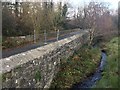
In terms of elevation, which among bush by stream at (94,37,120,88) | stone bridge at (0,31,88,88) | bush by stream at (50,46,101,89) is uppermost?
bush by stream at (94,37,120,88)

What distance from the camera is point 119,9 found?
23.3 ft

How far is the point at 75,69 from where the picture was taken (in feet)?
62.1

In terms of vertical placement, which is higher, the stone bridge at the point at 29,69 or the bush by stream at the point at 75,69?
the stone bridge at the point at 29,69

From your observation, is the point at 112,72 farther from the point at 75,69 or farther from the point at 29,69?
the point at 75,69

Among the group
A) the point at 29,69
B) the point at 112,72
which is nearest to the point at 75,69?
the point at 29,69

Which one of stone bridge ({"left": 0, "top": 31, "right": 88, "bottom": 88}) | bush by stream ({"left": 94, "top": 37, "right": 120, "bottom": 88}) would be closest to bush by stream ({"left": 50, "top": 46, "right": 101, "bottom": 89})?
stone bridge ({"left": 0, "top": 31, "right": 88, "bottom": 88})

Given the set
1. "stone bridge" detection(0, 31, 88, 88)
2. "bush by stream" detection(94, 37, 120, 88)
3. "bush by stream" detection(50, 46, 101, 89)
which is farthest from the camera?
"bush by stream" detection(50, 46, 101, 89)

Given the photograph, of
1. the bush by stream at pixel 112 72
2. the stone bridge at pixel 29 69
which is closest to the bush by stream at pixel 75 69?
the stone bridge at pixel 29 69

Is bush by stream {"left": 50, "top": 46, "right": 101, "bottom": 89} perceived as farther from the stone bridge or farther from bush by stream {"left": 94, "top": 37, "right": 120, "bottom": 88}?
bush by stream {"left": 94, "top": 37, "right": 120, "bottom": 88}

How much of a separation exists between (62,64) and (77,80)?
4.81 ft

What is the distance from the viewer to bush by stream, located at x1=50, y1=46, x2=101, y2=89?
50.2 ft

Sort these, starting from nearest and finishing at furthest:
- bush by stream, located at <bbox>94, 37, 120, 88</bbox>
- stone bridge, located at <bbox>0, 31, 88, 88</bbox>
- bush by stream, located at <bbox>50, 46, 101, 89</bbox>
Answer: bush by stream, located at <bbox>94, 37, 120, 88</bbox> → stone bridge, located at <bbox>0, 31, 88, 88</bbox> → bush by stream, located at <bbox>50, 46, 101, 89</bbox>

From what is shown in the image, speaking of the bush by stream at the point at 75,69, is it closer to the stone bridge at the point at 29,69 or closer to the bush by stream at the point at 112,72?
the stone bridge at the point at 29,69

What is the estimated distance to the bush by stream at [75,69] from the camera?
15.3m
